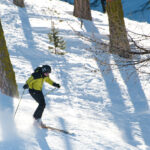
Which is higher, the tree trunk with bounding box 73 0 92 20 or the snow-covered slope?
the tree trunk with bounding box 73 0 92 20

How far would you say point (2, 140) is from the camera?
5.36 meters

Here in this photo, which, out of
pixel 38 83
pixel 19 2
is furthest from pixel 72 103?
pixel 19 2

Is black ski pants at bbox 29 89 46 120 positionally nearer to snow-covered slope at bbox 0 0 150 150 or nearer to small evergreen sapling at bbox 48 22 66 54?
snow-covered slope at bbox 0 0 150 150

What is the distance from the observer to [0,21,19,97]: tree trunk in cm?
738

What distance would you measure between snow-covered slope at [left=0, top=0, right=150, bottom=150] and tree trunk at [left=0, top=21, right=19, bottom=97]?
245 millimetres

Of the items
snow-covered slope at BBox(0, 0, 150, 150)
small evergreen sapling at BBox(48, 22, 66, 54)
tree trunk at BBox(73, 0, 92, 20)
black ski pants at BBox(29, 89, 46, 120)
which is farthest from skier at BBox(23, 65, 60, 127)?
tree trunk at BBox(73, 0, 92, 20)

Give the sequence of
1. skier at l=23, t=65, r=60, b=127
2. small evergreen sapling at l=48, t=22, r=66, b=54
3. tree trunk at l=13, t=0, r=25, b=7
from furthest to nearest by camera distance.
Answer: tree trunk at l=13, t=0, r=25, b=7 → small evergreen sapling at l=48, t=22, r=66, b=54 → skier at l=23, t=65, r=60, b=127

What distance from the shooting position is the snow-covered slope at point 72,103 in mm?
6094

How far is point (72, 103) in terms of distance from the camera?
880 cm

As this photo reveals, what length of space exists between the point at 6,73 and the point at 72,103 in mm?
2341

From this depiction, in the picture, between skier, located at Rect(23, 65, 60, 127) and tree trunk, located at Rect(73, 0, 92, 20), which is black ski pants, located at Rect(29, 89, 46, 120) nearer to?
skier, located at Rect(23, 65, 60, 127)

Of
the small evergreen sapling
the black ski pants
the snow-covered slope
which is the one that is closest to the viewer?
the snow-covered slope

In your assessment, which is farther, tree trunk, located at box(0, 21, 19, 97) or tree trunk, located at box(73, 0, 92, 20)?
tree trunk, located at box(73, 0, 92, 20)

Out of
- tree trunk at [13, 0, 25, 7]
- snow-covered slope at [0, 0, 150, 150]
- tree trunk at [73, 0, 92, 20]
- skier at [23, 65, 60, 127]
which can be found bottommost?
snow-covered slope at [0, 0, 150, 150]
